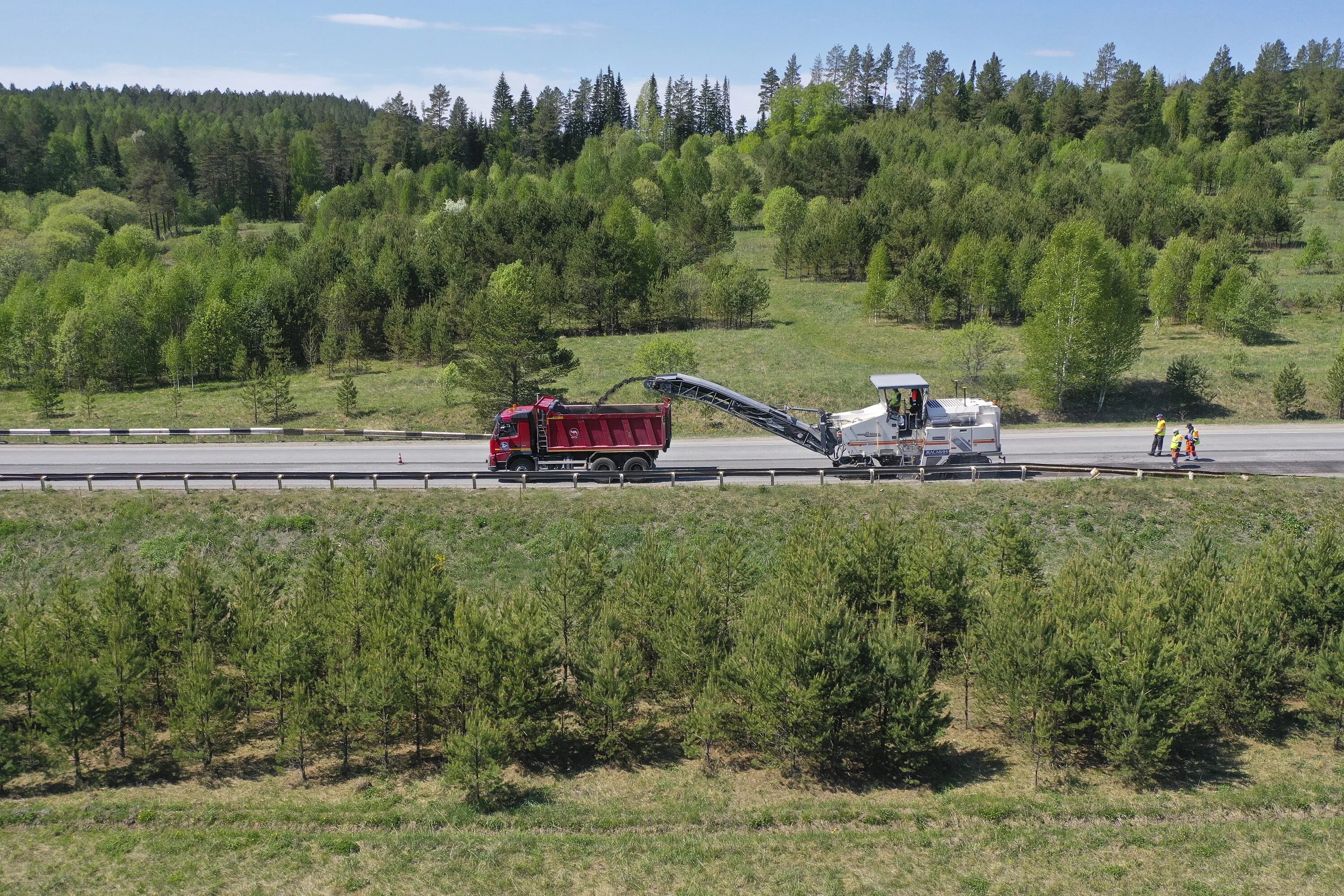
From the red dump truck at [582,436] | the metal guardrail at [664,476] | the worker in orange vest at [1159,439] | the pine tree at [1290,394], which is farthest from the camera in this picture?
the pine tree at [1290,394]

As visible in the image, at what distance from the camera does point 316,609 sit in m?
25.5

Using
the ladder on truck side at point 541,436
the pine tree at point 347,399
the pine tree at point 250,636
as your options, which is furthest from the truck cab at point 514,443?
the pine tree at point 347,399

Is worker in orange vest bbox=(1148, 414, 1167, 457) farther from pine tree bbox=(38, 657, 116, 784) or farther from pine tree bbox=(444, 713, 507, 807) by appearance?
pine tree bbox=(38, 657, 116, 784)

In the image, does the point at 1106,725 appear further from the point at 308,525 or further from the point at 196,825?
the point at 308,525

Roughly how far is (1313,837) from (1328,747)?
483cm

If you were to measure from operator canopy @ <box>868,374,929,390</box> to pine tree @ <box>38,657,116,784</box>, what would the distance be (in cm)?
2662

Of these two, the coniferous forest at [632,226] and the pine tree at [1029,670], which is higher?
the coniferous forest at [632,226]

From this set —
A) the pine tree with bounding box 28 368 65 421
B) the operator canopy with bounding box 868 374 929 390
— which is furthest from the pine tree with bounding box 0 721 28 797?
the pine tree with bounding box 28 368 65 421

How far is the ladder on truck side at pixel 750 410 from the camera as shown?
36.8 metres

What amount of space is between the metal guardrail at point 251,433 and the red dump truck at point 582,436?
964 cm

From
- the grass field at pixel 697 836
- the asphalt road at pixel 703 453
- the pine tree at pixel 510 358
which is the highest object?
the pine tree at pixel 510 358

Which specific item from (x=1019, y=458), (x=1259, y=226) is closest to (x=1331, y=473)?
(x=1019, y=458)

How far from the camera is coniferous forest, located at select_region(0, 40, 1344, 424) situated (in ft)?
226

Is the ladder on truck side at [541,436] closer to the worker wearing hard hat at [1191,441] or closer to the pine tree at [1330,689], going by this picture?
the pine tree at [1330,689]
